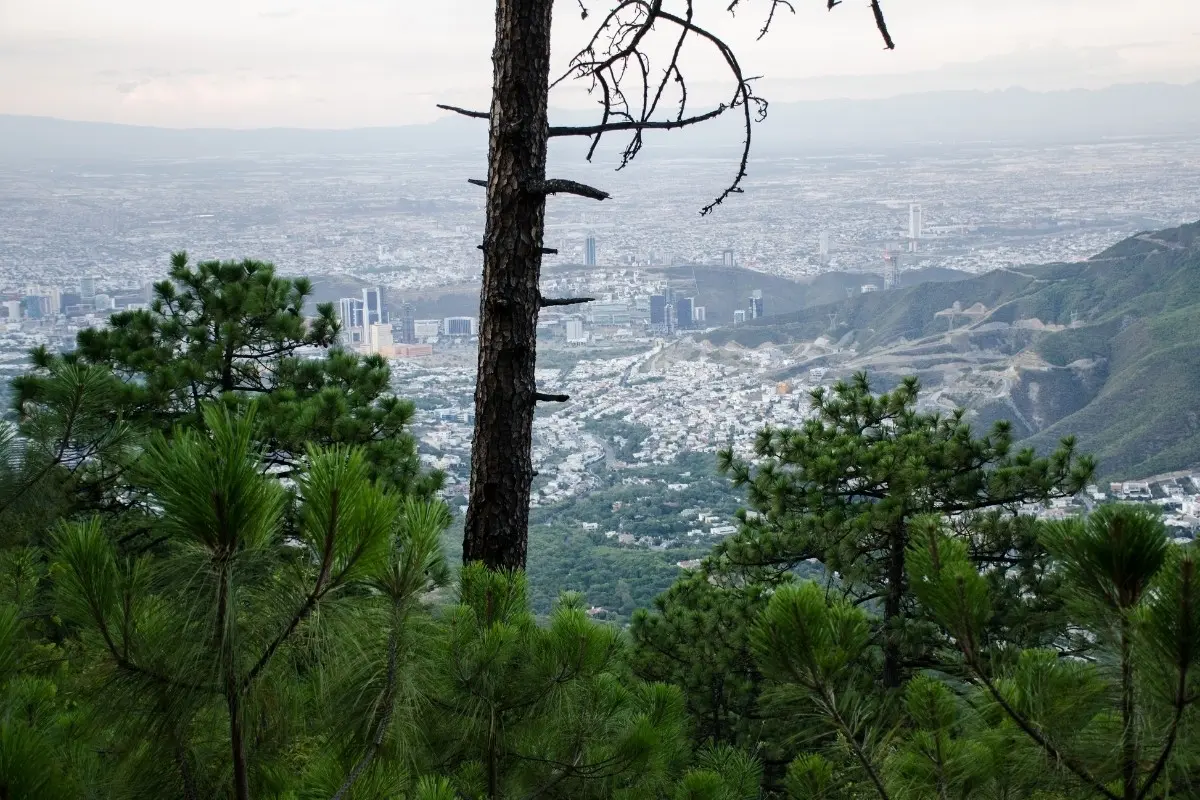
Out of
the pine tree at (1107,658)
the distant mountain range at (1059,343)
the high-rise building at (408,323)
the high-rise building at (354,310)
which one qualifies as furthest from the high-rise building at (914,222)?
the pine tree at (1107,658)

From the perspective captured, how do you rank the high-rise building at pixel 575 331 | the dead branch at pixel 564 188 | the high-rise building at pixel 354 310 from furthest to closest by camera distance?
the high-rise building at pixel 575 331, the high-rise building at pixel 354 310, the dead branch at pixel 564 188

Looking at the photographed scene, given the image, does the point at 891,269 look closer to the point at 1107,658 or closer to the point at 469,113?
the point at 469,113

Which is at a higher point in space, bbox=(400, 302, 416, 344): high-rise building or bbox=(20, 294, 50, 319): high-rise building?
bbox=(20, 294, 50, 319): high-rise building

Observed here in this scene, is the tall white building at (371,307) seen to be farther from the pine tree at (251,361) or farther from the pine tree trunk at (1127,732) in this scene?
the pine tree trunk at (1127,732)

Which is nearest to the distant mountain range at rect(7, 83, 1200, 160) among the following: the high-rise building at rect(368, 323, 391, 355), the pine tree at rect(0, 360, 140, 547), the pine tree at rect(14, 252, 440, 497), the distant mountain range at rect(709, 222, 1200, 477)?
the distant mountain range at rect(709, 222, 1200, 477)

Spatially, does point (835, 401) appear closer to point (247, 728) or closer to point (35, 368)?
point (35, 368)

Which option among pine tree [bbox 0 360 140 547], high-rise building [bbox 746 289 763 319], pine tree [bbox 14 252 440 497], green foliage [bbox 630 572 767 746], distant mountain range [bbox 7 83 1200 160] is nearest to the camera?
pine tree [bbox 0 360 140 547]

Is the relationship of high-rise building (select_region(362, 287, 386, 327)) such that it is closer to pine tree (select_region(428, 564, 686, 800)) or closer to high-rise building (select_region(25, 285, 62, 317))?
high-rise building (select_region(25, 285, 62, 317))
